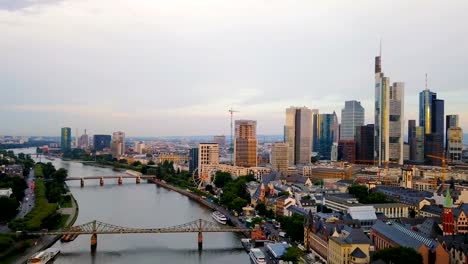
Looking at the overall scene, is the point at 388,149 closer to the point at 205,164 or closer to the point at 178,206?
→ the point at 205,164

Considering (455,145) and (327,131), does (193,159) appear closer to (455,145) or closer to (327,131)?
(455,145)

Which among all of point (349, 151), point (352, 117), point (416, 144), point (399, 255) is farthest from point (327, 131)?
point (399, 255)

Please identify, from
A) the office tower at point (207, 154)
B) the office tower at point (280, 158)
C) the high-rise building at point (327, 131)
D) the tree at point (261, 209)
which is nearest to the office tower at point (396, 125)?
the office tower at point (280, 158)

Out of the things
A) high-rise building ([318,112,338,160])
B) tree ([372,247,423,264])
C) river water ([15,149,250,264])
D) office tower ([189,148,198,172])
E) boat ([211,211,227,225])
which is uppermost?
high-rise building ([318,112,338,160])

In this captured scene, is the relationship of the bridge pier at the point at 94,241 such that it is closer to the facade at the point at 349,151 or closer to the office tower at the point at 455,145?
the facade at the point at 349,151

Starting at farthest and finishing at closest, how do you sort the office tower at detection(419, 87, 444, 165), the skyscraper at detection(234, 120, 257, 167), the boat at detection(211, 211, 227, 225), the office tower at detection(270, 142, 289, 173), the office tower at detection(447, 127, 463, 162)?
the office tower at detection(419, 87, 444, 165), the office tower at detection(447, 127, 463, 162), the office tower at detection(270, 142, 289, 173), the skyscraper at detection(234, 120, 257, 167), the boat at detection(211, 211, 227, 225)

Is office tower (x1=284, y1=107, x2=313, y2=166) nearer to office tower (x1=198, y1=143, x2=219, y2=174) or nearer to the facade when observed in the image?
A: the facade

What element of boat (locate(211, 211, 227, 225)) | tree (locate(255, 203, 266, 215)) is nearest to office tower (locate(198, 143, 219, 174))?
tree (locate(255, 203, 266, 215))
